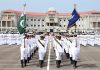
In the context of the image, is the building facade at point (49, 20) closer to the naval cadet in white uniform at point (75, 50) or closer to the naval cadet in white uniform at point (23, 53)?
the naval cadet in white uniform at point (23, 53)

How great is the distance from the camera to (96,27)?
169 meters

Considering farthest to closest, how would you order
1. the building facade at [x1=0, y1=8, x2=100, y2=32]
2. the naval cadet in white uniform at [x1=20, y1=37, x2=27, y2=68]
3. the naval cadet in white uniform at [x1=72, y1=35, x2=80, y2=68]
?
the building facade at [x1=0, y1=8, x2=100, y2=32] < the naval cadet in white uniform at [x1=20, y1=37, x2=27, y2=68] < the naval cadet in white uniform at [x1=72, y1=35, x2=80, y2=68]

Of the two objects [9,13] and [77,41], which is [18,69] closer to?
[77,41]

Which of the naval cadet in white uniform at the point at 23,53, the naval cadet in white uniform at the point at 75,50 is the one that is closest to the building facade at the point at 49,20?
the naval cadet in white uniform at the point at 23,53

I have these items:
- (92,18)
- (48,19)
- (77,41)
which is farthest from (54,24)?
(77,41)

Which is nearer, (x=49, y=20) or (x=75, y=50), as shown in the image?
(x=75, y=50)

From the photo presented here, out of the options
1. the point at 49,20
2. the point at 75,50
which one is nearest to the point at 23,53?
the point at 75,50

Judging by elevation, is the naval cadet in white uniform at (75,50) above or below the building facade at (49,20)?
below

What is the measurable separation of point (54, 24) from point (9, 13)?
2404cm

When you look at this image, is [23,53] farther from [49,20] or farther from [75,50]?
[49,20]

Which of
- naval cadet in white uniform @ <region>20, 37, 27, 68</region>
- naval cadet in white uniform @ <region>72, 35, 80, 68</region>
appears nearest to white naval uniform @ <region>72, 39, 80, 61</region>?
naval cadet in white uniform @ <region>72, 35, 80, 68</region>

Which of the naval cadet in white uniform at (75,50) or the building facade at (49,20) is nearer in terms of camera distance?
the naval cadet in white uniform at (75,50)

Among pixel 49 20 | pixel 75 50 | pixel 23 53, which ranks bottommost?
pixel 23 53

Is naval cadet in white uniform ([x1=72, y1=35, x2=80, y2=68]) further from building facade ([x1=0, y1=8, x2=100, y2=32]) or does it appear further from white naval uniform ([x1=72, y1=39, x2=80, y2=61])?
building facade ([x1=0, y1=8, x2=100, y2=32])
